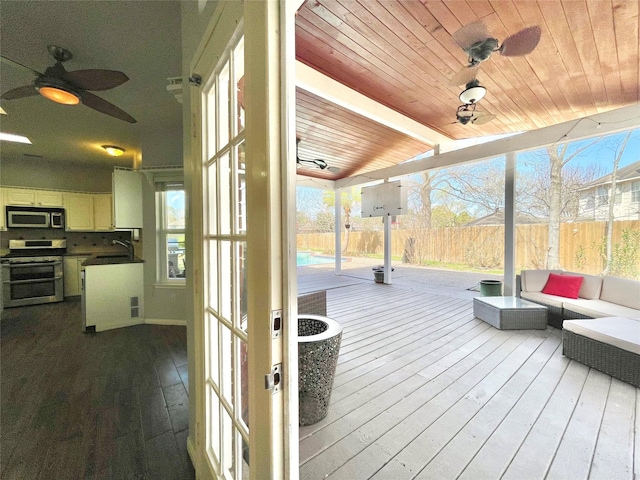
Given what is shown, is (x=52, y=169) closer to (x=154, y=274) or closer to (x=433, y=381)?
(x=154, y=274)

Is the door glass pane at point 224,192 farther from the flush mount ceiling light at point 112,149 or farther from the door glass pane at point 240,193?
the flush mount ceiling light at point 112,149

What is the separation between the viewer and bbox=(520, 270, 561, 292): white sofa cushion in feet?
12.4

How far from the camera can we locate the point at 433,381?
213 centimetres

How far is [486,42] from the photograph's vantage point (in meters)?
1.97

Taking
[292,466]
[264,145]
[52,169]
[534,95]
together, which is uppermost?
[534,95]

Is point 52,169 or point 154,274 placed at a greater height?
point 52,169

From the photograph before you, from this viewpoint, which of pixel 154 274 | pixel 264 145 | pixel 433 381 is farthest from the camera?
pixel 154 274

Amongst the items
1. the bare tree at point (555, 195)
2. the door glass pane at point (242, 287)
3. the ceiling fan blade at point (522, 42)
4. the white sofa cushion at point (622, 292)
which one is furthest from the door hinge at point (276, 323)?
the bare tree at point (555, 195)

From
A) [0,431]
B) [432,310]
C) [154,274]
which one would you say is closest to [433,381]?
[432,310]

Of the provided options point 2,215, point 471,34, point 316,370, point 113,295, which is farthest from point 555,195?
point 2,215

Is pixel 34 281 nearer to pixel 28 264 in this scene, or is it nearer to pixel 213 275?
pixel 28 264

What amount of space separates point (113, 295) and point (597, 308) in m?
6.15

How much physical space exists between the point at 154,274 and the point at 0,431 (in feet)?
7.47

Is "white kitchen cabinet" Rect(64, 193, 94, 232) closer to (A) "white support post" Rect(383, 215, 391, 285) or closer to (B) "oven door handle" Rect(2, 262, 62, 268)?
(B) "oven door handle" Rect(2, 262, 62, 268)
